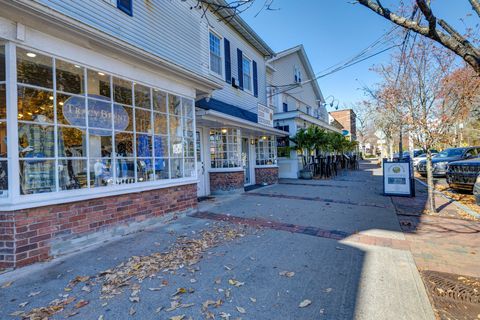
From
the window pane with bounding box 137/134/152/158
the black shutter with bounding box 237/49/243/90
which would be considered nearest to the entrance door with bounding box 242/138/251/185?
the black shutter with bounding box 237/49/243/90

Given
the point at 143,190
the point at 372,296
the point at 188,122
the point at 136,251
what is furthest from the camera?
the point at 188,122

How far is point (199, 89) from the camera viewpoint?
7055 millimetres

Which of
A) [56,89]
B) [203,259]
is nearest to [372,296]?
[203,259]

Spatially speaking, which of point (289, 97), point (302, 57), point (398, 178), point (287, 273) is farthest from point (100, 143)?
point (302, 57)

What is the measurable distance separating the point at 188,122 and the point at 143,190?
238cm

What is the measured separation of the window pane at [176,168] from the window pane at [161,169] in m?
0.17

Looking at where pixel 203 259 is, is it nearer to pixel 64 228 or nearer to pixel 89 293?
pixel 89 293

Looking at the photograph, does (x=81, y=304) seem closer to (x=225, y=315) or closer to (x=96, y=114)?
(x=225, y=315)

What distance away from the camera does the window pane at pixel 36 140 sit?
3763 millimetres

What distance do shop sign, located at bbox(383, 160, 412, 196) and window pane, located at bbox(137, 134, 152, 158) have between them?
328 inches

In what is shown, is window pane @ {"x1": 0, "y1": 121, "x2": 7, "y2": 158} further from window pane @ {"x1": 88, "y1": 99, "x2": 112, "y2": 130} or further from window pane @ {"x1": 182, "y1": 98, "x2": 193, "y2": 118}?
window pane @ {"x1": 182, "y1": 98, "x2": 193, "y2": 118}

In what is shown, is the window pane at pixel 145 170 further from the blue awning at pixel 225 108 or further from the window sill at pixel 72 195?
the blue awning at pixel 225 108

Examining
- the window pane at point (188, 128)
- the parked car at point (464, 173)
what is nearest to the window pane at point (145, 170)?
the window pane at point (188, 128)

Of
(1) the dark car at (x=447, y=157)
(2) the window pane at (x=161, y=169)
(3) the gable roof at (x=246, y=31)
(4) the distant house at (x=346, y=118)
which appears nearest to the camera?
(2) the window pane at (x=161, y=169)
